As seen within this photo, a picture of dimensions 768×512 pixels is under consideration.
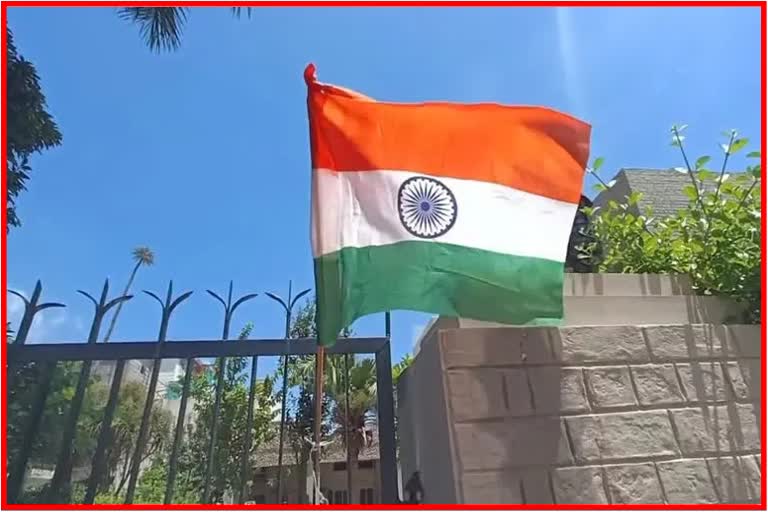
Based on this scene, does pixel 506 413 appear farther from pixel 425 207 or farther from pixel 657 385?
pixel 425 207

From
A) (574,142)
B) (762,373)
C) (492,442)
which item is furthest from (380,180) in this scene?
(762,373)

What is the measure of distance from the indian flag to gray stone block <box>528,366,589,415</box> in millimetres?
216

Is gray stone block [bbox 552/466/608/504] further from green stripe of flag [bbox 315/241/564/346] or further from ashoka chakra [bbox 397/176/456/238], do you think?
ashoka chakra [bbox 397/176/456/238]

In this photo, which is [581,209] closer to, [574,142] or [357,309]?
[574,142]

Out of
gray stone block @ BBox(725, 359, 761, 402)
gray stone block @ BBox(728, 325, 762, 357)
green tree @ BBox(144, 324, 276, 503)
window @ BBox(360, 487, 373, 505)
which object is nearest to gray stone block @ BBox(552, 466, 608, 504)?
gray stone block @ BBox(725, 359, 761, 402)

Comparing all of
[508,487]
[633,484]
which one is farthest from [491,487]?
[633,484]

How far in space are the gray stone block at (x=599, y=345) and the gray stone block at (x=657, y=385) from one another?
52 mm

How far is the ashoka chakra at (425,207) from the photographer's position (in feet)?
7.13

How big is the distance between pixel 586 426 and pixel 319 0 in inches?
86.4

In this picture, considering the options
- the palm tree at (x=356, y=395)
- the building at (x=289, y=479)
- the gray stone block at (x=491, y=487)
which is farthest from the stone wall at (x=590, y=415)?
the building at (x=289, y=479)

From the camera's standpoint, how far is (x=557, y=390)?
7.20ft

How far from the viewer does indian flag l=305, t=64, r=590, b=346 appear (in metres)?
2.10

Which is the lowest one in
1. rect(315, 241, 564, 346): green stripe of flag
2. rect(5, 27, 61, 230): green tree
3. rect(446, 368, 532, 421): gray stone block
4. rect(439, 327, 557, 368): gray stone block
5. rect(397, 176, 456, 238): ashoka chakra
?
rect(446, 368, 532, 421): gray stone block

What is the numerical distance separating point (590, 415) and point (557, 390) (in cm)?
16
